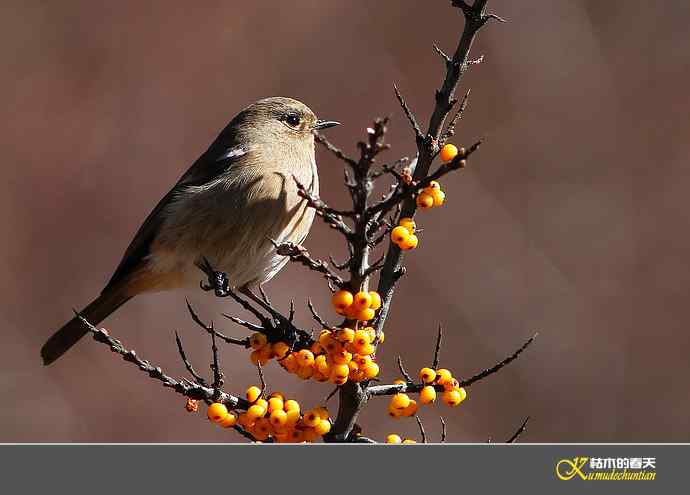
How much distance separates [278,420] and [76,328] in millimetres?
2298

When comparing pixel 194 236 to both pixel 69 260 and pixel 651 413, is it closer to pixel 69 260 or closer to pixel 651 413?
pixel 69 260

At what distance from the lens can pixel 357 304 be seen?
2.33 m

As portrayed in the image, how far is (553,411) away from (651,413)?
32.1 inches

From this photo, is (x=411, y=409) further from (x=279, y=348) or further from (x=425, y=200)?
(x=425, y=200)

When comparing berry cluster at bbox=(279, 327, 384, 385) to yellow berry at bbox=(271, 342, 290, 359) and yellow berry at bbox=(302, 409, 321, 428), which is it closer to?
yellow berry at bbox=(302, 409, 321, 428)

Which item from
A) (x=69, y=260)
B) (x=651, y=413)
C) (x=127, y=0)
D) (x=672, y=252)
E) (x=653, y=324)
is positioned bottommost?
(x=651, y=413)

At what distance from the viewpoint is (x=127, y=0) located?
7.85m

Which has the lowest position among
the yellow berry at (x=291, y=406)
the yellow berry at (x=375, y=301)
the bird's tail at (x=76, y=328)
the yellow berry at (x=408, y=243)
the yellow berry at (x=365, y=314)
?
the bird's tail at (x=76, y=328)

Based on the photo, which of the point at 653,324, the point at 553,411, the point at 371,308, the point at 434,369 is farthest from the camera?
the point at 653,324

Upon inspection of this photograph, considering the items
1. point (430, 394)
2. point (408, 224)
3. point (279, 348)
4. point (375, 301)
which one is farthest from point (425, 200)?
point (279, 348)

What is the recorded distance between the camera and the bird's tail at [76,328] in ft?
14.4

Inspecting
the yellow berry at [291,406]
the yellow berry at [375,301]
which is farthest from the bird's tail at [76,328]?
the yellow berry at [375,301]

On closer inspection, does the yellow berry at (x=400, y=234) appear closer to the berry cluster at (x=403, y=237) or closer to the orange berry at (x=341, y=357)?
the berry cluster at (x=403, y=237)

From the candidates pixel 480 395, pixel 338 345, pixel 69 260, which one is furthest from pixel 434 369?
pixel 69 260
